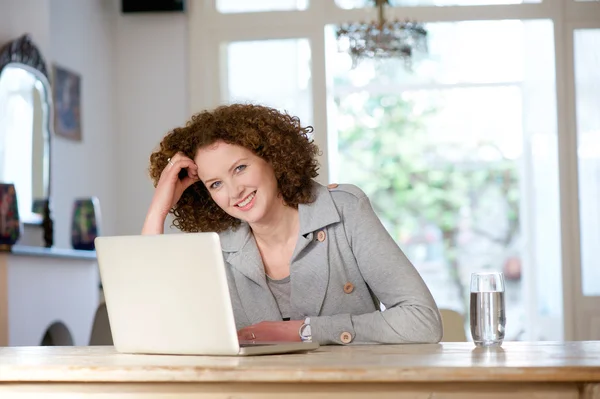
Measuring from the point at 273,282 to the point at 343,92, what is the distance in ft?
15.7

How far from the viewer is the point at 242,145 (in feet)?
7.23

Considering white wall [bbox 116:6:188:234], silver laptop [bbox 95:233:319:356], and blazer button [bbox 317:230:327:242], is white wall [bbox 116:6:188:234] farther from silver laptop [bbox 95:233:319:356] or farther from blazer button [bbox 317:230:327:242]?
silver laptop [bbox 95:233:319:356]

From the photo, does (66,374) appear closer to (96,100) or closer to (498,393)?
(498,393)

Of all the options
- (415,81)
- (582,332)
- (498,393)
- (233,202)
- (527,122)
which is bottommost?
(582,332)

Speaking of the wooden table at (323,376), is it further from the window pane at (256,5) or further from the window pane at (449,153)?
the window pane at (449,153)

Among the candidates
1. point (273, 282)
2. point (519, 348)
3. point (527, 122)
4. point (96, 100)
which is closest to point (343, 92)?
point (527, 122)

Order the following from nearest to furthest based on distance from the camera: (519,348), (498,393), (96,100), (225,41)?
(498,393)
(519,348)
(96,100)
(225,41)

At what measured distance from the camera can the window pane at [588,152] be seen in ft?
19.9

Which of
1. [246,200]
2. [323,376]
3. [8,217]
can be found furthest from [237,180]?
[8,217]

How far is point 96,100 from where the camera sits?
5.81 metres

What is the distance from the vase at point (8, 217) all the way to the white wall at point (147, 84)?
2.57 metres

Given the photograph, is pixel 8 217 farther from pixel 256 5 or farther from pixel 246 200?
pixel 256 5

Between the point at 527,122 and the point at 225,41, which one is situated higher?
the point at 225,41

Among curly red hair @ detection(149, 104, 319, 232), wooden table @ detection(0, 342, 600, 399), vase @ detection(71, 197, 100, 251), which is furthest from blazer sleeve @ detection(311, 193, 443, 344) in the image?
vase @ detection(71, 197, 100, 251)
